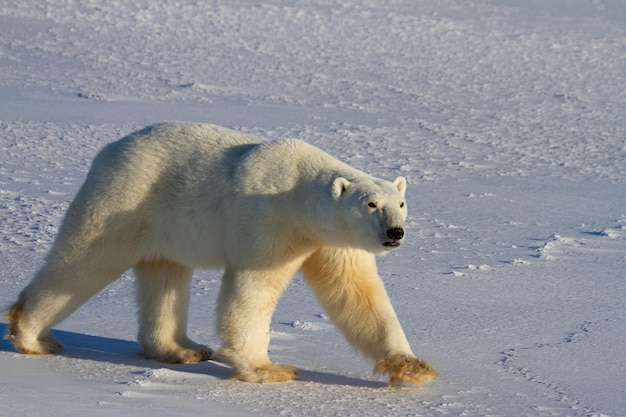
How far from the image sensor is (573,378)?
4441 millimetres

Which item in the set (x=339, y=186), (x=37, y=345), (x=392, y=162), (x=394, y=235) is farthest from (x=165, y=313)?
(x=392, y=162)

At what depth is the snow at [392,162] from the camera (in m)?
4.32

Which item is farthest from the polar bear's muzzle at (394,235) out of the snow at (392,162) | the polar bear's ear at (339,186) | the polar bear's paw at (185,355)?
the polar bear's paw at (185,355)

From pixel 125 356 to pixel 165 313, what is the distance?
255 millimetres

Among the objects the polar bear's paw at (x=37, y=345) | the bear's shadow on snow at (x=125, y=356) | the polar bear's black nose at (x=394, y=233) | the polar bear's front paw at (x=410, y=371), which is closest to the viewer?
the polar bear's black nose at (x=394, y=233)

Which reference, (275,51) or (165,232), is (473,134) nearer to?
(275,51)

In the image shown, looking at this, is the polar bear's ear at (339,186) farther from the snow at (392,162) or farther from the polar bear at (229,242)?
the snow at (392,162)

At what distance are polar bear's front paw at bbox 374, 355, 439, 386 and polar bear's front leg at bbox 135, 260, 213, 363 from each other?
3.12 ft

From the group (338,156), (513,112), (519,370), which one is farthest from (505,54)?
(519,370)

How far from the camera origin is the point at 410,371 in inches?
169

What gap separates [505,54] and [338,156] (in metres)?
5.28

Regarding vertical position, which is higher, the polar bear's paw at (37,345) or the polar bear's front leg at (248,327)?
the polar bear's front leg at (248,327)

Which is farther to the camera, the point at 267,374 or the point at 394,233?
the point at 267,374

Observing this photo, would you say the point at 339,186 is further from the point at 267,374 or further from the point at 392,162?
the point at 392,162
